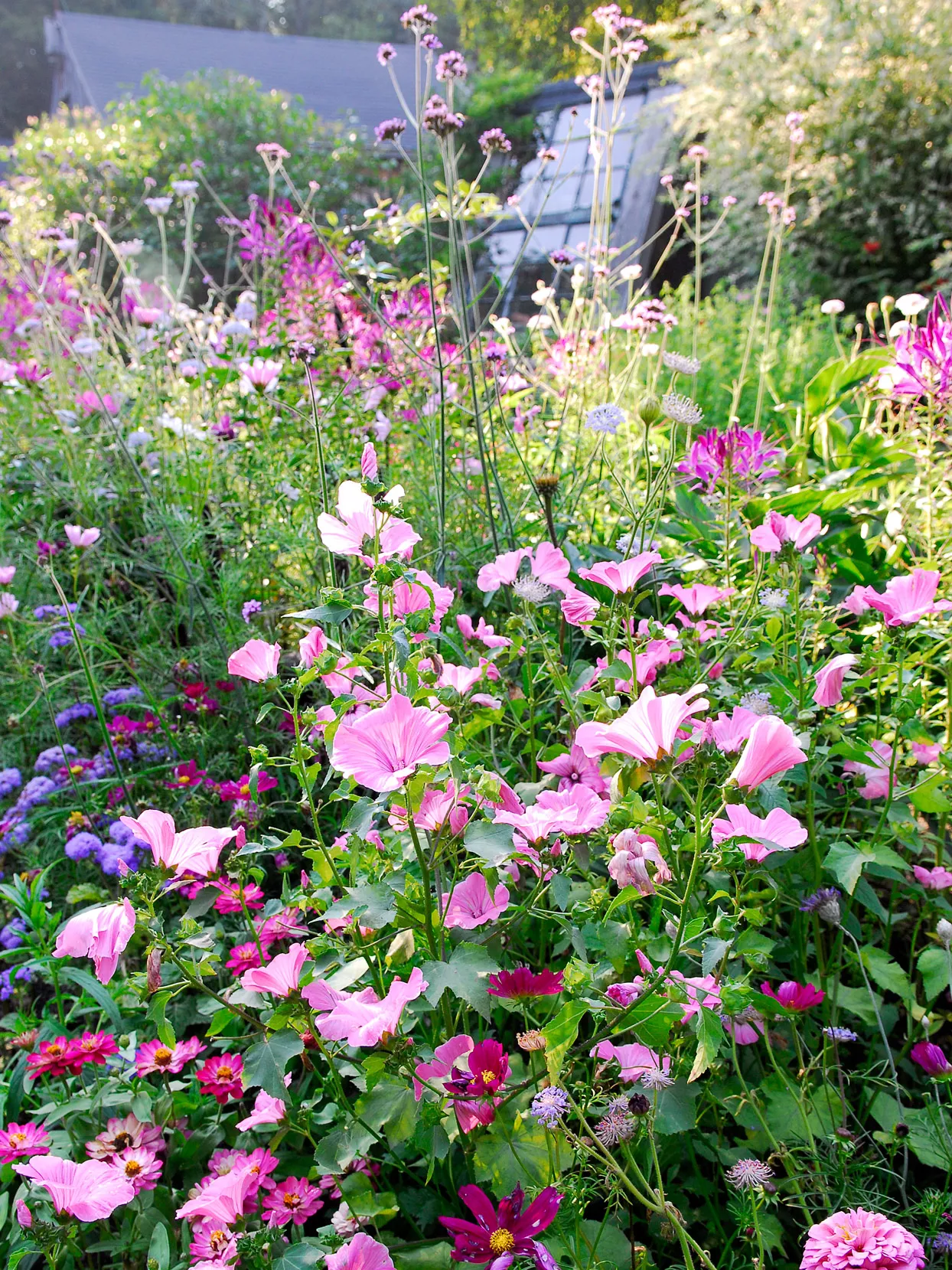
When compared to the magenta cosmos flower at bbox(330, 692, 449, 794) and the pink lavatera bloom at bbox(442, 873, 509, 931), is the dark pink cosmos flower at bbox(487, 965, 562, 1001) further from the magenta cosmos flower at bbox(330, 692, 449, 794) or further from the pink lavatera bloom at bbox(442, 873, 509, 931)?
the magenta cosmos flower at bbox(330, 692, 449, 794)

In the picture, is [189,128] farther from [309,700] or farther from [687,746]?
[687,746]

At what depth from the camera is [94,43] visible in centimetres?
1727

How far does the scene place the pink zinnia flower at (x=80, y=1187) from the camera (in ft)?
2.64

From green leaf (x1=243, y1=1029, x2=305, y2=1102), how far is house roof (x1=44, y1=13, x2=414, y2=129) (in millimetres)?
16728

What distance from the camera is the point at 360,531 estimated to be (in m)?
0.92

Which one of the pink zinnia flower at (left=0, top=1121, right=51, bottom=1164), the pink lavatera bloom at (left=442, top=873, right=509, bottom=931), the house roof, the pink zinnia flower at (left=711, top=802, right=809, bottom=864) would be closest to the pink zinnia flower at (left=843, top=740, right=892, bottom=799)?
the pink zinnia flower at (left=711, top=802, right=809, bottom=864)

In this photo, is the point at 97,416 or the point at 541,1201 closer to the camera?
the point at 541,1201

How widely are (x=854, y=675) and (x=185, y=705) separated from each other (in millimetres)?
1320

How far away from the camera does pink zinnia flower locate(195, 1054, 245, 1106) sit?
103cm

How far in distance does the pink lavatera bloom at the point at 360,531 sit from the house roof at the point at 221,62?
16.4m

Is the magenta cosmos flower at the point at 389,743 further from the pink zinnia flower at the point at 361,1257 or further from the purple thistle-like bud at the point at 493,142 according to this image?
the purple thistle-like bud at the point at 493,142

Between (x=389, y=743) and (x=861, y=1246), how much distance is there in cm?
49

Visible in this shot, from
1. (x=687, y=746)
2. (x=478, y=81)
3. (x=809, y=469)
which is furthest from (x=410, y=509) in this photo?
(x=478, y=81)

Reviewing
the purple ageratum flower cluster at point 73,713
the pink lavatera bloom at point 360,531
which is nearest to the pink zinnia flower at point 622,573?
the pink lavatera bloom at point 360,531
